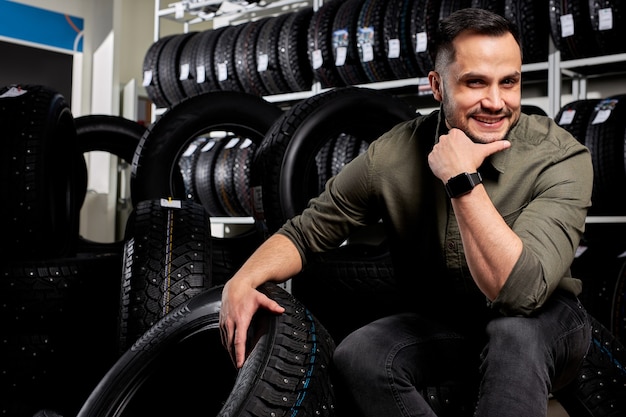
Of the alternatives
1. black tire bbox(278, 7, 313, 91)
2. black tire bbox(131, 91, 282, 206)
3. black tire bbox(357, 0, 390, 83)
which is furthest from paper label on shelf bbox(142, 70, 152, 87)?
black tire bbox(131, 91, 282, 206)

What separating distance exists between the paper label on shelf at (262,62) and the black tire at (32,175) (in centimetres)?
205

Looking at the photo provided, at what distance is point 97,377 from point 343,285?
1.10m

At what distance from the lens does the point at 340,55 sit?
4.68m

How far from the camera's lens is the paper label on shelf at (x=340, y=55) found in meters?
4.66

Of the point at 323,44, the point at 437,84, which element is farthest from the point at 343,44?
the point at 437,84

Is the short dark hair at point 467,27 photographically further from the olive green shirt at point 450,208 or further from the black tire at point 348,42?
the black tire at point 348,42

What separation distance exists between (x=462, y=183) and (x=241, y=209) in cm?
396

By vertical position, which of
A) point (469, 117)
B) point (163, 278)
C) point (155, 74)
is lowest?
point (163, 278)

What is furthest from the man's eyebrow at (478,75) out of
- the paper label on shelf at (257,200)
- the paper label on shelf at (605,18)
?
the paper label on shelf at (605,18)

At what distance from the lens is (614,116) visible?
3637mm

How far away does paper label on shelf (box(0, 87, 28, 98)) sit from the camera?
3.18 metres

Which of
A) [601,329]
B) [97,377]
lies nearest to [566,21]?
[601,329]

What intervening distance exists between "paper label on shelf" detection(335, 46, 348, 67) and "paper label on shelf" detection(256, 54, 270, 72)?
25.2 inches

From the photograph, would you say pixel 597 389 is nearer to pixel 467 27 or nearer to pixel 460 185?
pixel 460 185
